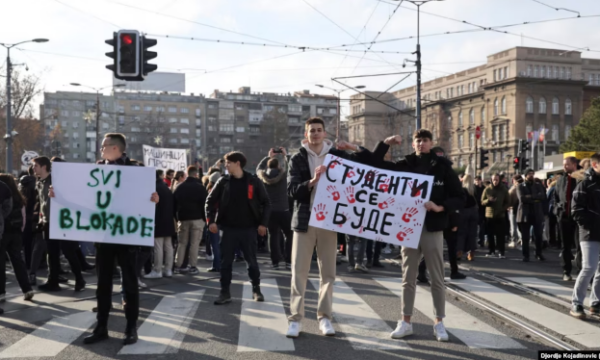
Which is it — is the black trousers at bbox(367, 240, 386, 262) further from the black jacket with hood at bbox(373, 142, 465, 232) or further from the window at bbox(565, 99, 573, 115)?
the window at bbox(565, 99, 573, 115)

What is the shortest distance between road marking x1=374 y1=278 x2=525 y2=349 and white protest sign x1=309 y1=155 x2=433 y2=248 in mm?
1094

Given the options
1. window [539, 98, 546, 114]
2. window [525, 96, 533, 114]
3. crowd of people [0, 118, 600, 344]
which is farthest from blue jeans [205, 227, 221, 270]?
window [539, 98, 546, 114]

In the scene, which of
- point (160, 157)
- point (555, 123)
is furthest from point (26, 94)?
point (555, 123)

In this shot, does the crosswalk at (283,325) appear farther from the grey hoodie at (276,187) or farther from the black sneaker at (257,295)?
the grey hoodie at (276,187)

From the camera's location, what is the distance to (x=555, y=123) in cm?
8650

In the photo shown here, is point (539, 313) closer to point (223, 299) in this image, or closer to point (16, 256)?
point (223, 299)

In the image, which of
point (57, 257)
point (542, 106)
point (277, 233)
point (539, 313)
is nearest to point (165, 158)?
point (277, 233)

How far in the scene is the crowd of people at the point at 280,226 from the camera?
656 centimetres

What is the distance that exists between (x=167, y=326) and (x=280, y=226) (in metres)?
5.63

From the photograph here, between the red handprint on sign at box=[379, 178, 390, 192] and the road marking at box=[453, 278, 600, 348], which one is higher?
the red handprint on sign at box=[379, 178, 390, 192]

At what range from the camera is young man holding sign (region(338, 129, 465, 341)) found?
6.49m

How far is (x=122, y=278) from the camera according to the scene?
6551 millimetres

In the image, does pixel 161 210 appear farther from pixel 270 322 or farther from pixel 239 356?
pixel 239 356

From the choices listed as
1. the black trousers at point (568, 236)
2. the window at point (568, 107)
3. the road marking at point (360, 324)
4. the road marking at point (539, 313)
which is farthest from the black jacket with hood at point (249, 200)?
the window at point (568, 107)
